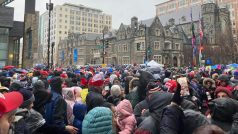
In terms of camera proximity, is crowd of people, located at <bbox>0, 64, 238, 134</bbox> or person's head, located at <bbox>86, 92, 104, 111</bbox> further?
person's head, located at <bbox>86, 92, 104, 111</bbox>

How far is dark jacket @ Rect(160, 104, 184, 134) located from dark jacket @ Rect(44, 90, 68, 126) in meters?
2.21

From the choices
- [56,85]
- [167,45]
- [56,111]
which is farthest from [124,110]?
[167,45]

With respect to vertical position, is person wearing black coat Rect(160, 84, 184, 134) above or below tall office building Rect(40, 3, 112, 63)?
below

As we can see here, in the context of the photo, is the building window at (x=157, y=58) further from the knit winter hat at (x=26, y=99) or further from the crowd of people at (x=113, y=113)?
the knit winter hat at (x=26, y=99)

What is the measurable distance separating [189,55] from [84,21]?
301 ft

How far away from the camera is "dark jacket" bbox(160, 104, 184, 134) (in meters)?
3.35

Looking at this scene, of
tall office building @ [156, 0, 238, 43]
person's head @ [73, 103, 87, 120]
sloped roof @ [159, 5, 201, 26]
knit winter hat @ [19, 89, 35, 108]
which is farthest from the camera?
tall office building @ [156, 0, 238, 43]

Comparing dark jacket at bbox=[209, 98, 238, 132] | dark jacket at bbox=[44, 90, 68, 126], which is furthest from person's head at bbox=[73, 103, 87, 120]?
dark jacket at bbox=[209, 98, 238, 132]

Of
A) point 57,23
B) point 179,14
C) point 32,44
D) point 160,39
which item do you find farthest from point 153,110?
point 57,23

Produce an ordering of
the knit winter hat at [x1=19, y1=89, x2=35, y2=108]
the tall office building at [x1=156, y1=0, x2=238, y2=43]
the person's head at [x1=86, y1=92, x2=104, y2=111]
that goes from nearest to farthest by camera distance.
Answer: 1. the knit winter hat at [x1=19, y1=89, x2=35, y2=108]
2. the person's head at [x1=86, y1=92, x2=104, y2=111]
3. the tall office building at [x1=156, y1=0, x2=238, y2=43]

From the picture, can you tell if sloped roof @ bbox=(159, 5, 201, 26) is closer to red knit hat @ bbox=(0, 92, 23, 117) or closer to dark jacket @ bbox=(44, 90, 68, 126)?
dark jacket @ bbox=(44, 90, 68, 126)

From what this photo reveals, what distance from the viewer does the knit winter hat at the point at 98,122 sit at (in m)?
4.52

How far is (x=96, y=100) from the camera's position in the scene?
5184 mm

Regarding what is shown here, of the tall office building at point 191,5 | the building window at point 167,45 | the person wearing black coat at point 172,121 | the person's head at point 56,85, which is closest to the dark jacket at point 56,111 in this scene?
the person's head at point 56,85
